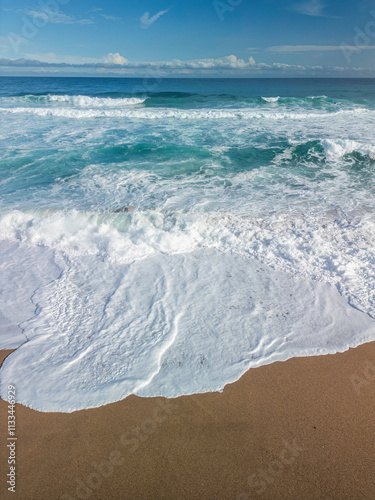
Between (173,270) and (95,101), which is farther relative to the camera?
(95,101)

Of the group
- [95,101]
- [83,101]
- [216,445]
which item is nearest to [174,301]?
[216,445]

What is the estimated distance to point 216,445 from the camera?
2.54 metres

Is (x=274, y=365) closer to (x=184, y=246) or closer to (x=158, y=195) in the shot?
(x=184, y=246)

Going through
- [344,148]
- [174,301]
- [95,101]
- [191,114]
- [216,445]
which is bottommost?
[216,445]

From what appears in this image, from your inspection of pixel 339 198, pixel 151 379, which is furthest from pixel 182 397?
pixel 339 198

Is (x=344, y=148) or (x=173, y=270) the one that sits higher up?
(x=344, y=148)

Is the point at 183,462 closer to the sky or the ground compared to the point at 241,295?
closer to the ground

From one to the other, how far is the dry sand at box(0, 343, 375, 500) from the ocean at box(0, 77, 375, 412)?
196mm

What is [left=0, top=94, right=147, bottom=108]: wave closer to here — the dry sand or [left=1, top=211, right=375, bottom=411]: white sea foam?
[left=1, top=211, right=375, bottom=411]: white sea foam

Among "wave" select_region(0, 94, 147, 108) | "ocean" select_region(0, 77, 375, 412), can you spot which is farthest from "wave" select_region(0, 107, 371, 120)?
"ocean" select_region(0, 77, 375, 412)

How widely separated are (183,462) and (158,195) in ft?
20.1

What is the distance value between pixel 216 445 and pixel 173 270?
2587mm

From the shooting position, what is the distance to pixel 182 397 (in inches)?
115

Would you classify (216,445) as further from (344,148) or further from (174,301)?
(344,148)
